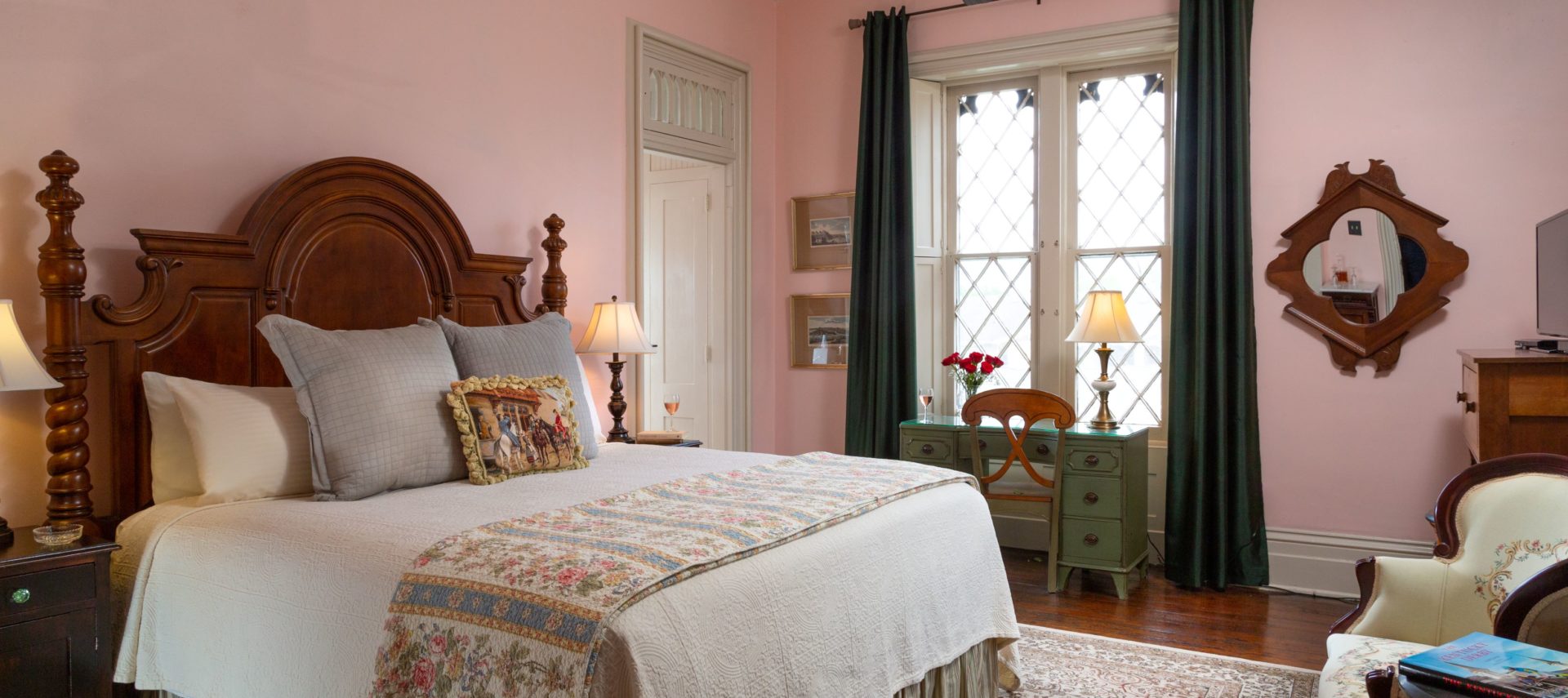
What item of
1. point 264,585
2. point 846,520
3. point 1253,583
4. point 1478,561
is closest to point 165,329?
point 264,585

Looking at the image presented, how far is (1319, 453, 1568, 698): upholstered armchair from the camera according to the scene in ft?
7.39

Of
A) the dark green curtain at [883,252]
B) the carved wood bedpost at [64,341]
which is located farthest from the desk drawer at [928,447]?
the carved wood bedpost at [64,341]

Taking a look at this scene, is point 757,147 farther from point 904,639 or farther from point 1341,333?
point 904,639

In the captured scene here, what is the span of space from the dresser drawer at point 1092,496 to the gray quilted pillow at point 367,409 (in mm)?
2548

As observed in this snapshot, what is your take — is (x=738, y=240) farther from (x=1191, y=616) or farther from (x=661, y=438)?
(x=1191, y=616)

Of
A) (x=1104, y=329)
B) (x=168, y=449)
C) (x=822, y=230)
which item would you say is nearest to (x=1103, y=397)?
(x=1104, y=329)

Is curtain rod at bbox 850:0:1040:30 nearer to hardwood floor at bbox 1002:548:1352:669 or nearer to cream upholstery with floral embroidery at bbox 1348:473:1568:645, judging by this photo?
hardwood floor at bbox 1002:548:1352:669

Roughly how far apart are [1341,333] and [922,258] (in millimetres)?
1952

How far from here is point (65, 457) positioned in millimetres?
2545

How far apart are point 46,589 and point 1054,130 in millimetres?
4355

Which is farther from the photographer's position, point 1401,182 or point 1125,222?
point 1125,222

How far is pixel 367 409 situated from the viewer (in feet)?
8.71

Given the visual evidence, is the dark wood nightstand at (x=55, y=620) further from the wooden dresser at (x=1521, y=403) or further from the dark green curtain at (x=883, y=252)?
the wooden dresser at (x=1521, y=403)

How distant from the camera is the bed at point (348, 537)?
193 centimetres
